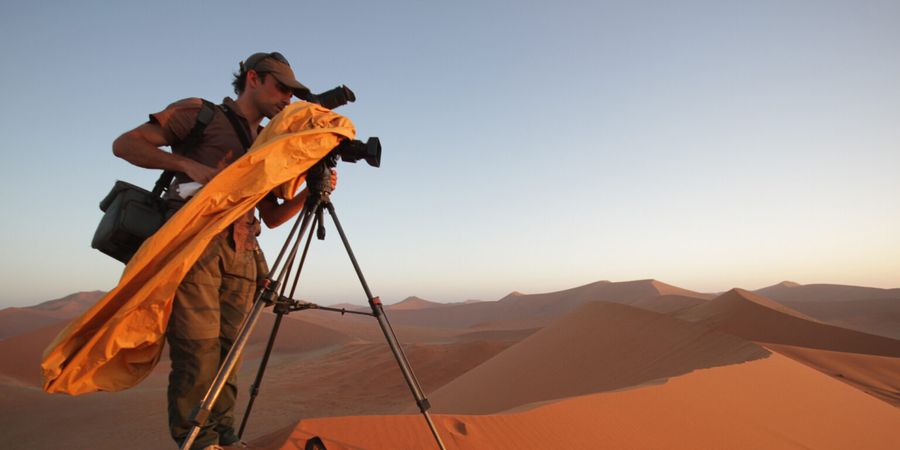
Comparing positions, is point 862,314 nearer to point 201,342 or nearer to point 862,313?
point 862,313

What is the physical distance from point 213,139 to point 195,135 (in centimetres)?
10

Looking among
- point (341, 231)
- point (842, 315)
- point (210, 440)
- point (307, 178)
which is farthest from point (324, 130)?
point (842, 315)

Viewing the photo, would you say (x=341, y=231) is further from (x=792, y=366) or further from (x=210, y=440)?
(x=792, y=366)

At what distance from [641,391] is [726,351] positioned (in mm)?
3186

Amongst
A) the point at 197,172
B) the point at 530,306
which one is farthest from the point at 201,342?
the point at 530,306

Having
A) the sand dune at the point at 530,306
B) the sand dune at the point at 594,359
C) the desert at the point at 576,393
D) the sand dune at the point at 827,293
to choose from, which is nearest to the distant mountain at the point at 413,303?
the sand dune at the point at 530,306

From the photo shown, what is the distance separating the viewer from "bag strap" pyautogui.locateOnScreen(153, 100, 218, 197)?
2.23 m

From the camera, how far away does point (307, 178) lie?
7.79 ft

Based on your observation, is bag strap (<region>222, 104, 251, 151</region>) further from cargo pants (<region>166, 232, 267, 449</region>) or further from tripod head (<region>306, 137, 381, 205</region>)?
cargo pants (<region>166, 232, 267, 449</region>)

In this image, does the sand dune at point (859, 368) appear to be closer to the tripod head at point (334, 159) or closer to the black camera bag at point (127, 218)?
the tripod head at point (334, 159)

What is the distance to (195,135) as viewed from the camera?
231cm

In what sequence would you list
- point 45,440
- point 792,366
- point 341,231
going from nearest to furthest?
point 341,231 < point 792,366 < point 45,440

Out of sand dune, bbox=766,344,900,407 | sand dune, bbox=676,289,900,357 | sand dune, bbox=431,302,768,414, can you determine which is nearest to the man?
sand dune, bbox=431,302,768,414

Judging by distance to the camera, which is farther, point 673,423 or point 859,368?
point 859,368
